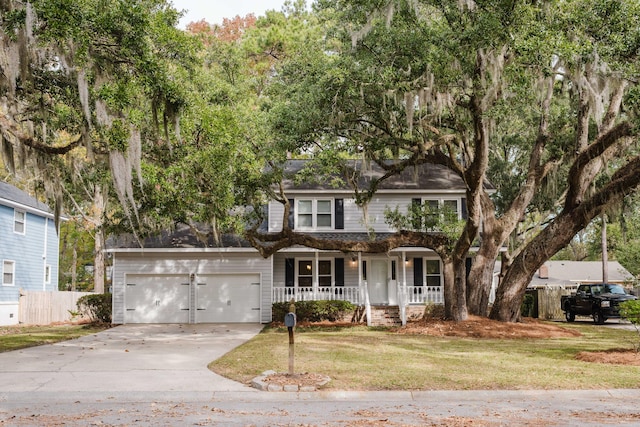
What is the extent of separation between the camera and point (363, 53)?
15586 millimetres

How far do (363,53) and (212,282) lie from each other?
468 inches

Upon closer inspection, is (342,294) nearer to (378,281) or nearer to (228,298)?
(378,281)

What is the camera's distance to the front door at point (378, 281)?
25.1 metres

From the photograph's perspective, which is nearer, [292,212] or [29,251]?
[292,212]

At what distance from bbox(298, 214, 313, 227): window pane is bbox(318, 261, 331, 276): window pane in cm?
163

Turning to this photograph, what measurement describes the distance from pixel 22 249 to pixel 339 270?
13.8 m

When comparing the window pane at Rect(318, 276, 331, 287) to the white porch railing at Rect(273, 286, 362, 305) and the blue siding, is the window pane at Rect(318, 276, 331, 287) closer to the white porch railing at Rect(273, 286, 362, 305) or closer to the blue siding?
the white porch railing at Rect(273, 286, 362, 305)

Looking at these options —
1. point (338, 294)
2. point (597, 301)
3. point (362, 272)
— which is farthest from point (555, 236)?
point (338, 294)

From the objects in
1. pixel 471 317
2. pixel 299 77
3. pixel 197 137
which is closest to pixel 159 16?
pixel 197 137

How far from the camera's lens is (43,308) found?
2650 centimetres

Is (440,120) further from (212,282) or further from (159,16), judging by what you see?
(212,282)

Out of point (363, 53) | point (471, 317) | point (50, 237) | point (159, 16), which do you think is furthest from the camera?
point (50, 237)

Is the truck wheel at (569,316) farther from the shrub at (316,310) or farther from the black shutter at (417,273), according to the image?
the shrub at (316,310)

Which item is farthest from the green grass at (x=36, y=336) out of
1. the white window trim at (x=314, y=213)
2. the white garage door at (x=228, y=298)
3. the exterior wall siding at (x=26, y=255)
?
the white window trim at (x=314, y=213)
